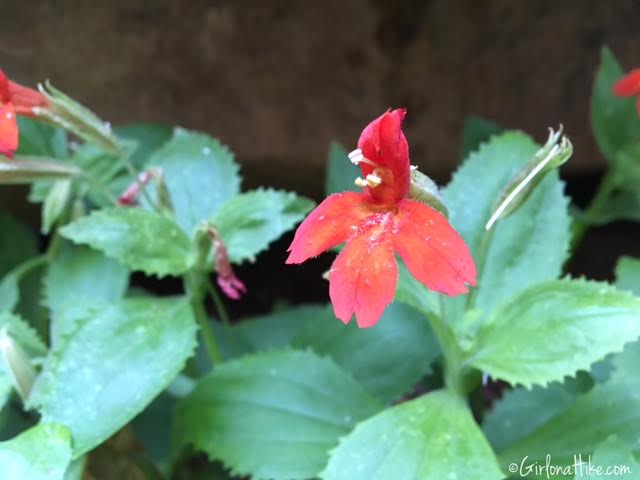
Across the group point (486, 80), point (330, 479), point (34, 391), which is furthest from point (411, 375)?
point (486, 80)

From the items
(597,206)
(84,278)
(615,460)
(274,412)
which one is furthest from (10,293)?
(597,206)

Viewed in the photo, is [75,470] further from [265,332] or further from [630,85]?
[630,85]

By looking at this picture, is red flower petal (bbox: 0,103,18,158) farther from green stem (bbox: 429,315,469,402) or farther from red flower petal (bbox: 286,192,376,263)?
green stem (bbox: 429,315,469,402)

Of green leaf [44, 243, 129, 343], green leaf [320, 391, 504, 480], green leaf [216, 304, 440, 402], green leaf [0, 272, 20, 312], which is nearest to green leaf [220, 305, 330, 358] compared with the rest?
green leaf [216, 304, 440, 402]

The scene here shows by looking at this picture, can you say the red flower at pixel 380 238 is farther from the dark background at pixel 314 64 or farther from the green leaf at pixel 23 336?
the dark background at pixel 314 64

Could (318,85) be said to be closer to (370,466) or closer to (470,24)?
(470,24)

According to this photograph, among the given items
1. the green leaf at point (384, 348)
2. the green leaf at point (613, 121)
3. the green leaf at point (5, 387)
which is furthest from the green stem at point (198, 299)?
the green leaf at point (613, 121)
